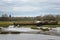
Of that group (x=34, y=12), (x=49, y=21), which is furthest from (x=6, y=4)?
(x=49, y=21)

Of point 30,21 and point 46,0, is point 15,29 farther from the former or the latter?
point 46,0

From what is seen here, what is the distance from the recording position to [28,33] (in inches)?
183

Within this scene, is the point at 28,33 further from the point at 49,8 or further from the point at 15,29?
the point at 49,8

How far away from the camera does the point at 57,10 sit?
182 inches

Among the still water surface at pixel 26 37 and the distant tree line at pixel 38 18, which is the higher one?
the distant tree line at pixel 38 18

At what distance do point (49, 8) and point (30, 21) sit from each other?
17.0 inches

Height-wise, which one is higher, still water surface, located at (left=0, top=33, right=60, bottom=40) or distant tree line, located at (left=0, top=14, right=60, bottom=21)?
distant tree line, located at (left=0, top=14, right=60, bottom=21)

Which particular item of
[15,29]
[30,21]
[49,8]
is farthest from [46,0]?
[15,29]

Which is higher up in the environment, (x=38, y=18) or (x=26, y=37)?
(x=38, y=18)

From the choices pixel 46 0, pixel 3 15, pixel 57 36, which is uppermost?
pixel 46 0

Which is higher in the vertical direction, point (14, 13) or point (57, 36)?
point (14, 13)

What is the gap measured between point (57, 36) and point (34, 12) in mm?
624

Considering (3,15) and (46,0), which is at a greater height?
(46,0)

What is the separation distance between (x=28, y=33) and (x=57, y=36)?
54 cm
